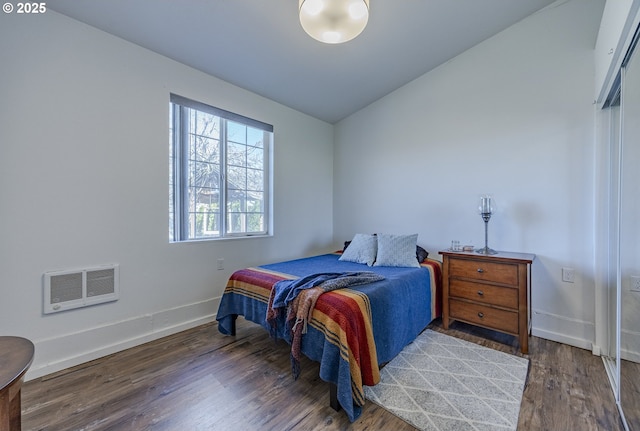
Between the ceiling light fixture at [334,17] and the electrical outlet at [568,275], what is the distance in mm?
2587

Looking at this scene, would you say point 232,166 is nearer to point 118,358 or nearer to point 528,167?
point 118,358

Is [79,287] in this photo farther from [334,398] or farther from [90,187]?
[334,398]

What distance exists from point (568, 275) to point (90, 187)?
3.99 metres

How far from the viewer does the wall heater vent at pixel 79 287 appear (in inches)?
75.7

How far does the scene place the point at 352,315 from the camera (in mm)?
1596

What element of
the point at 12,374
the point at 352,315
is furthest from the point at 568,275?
the point at 12,374

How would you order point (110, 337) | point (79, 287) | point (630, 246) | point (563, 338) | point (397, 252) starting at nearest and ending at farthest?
point (630, 246)
point (79, 287)
point (110, 337)
point (563, 338)
point (397, 252)

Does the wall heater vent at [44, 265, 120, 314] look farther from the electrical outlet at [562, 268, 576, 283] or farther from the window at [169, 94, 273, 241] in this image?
the electrical outlet at [562, 268, 576, 283]

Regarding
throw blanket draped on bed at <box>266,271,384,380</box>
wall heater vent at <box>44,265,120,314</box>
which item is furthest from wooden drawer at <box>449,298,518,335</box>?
wall heater vent at <box>44,265,120,314</box>

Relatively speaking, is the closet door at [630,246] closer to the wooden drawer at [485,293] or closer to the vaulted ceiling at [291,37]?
the wooden drawer at [485,293]

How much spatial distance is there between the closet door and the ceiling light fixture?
4.87 feet

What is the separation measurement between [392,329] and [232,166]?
2328 mm

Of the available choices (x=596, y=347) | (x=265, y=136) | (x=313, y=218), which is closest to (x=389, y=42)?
(x=265, y=136)

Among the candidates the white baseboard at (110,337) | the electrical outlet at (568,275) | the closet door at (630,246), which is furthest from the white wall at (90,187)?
the electrical outlet at (568,275)
